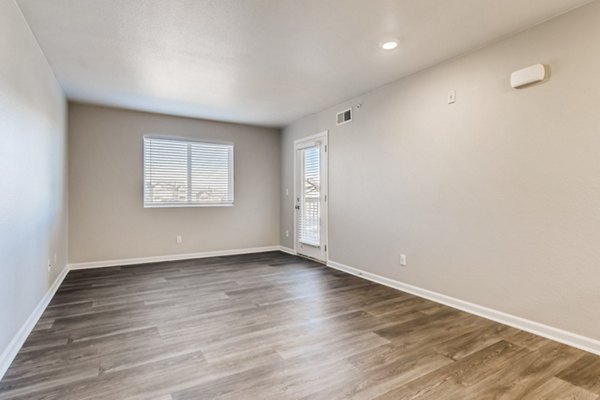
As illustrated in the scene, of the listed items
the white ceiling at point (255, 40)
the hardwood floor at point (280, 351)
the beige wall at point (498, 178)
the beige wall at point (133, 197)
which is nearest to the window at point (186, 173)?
the beige wall at point (133, 197)

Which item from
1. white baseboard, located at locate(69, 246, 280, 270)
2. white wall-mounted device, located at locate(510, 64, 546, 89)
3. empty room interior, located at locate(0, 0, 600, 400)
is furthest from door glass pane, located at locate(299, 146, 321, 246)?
white wall-mounted device, located at locate(510, 64, 546, 89)

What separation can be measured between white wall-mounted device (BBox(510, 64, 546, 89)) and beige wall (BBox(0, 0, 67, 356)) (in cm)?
379

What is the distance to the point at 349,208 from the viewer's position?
4641mm

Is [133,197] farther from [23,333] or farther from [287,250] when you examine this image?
[23,333]

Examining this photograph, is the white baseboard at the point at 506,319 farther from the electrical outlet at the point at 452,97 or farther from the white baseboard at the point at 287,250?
the white baseboard at the point at 287,250

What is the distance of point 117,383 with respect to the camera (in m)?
1.90

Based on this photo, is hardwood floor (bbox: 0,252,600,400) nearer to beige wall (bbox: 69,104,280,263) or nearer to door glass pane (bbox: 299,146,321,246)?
beige wall (bbox: 69,104,280,263)

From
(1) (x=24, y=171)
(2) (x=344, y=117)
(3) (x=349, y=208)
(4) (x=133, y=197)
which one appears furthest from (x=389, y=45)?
(4) (x=133, y=197)

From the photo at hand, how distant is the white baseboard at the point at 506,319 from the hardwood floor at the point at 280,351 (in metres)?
0.09

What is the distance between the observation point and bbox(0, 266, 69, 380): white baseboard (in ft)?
6.66

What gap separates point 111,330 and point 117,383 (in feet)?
3.00

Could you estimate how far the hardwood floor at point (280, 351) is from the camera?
72.6 inches

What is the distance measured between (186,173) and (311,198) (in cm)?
228

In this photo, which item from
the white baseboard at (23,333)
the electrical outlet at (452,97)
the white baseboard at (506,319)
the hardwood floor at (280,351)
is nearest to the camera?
the hardwood floor at (280,351)
